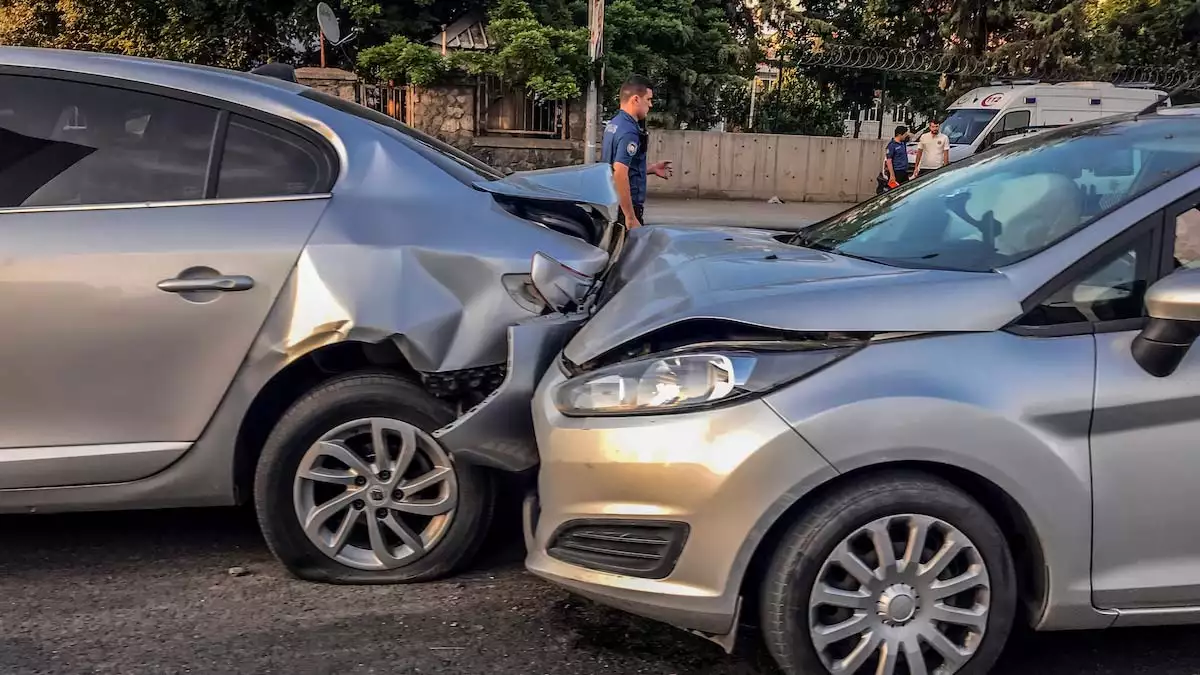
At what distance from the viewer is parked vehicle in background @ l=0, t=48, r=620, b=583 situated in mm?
3031

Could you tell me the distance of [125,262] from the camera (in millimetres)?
3025

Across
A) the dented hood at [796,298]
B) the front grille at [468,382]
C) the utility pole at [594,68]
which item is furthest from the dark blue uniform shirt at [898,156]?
the front grille at [468,382]

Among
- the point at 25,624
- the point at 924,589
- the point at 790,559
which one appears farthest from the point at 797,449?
the point at 25,624

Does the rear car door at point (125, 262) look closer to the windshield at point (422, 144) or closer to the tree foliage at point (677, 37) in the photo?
the windshield at point (422, 144)

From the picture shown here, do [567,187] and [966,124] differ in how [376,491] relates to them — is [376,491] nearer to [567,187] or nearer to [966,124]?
[567,187]

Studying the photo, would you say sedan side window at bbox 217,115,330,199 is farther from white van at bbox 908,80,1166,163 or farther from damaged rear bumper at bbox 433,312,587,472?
white van at bbox 908,80,1166,163

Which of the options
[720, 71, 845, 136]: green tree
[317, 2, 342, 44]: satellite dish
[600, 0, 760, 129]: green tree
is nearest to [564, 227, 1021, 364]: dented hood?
[317, 2, 342, 44]: satellite dish

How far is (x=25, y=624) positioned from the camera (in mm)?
2934

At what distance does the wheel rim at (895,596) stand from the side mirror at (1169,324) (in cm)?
67

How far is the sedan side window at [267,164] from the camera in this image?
3.22m

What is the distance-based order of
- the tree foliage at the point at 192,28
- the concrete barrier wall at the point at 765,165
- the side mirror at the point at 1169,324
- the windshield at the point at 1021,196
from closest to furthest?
1. the side mirror at the point at 1169,324
2. the windshield at the point at 1021,196
3. the tree foliage at the point at 192,28
4. the concrete barrier wall at the point at 765,165

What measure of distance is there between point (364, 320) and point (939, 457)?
1780 millimetres

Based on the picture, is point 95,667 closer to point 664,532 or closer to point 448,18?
point 664,532

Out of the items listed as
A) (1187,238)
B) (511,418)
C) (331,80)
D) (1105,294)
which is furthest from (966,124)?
(511,418)
